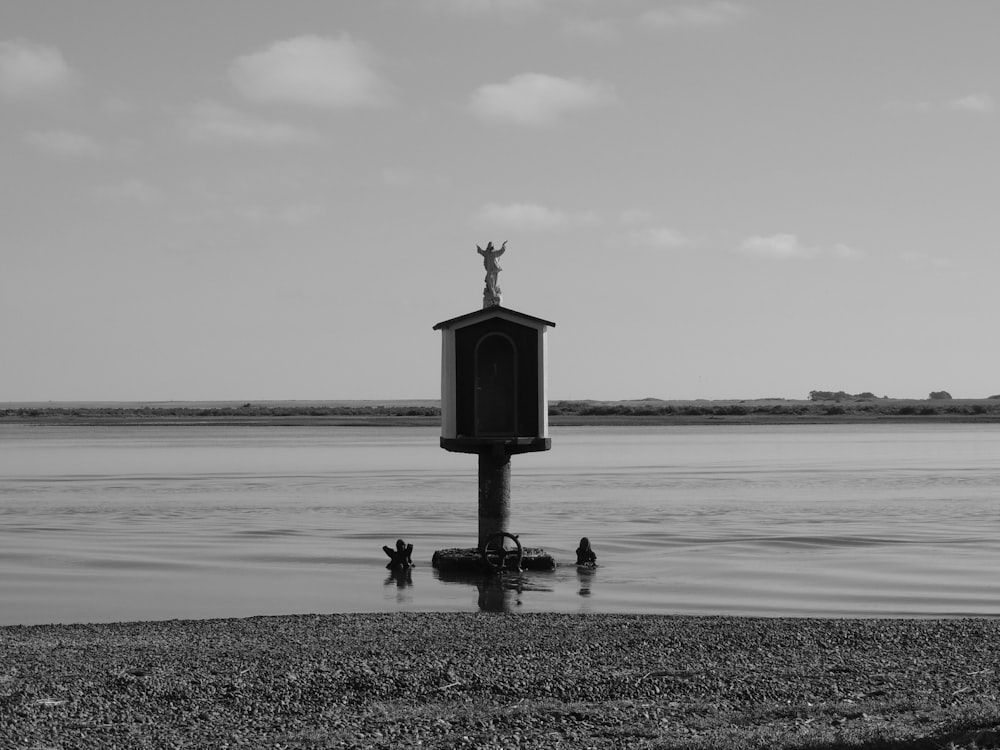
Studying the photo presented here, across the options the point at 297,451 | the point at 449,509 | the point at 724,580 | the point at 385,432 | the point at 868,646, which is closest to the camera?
the point at 868,646

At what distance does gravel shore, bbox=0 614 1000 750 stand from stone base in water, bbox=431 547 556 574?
218 inches

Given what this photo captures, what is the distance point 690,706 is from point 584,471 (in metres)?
35.9

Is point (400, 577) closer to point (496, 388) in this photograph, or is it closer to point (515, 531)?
point (496, 388)

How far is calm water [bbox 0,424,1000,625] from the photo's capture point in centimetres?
1755

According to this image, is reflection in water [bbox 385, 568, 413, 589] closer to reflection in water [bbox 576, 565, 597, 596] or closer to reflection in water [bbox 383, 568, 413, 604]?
reflection in water [bbox 383, 568, 413, 604]

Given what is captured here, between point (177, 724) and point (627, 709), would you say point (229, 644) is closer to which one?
point (177, 724)

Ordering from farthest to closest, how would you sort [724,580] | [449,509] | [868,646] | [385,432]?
[385,432]
[449,509]
[724,580]
[868,646]

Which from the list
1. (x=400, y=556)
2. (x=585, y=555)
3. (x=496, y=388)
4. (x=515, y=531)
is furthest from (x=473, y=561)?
(x=515, y=531)

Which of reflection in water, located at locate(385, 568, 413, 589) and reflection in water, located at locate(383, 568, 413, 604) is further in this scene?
reflection in water, located at locate(385, 568, 413, 589)

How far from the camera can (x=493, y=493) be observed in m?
21.1

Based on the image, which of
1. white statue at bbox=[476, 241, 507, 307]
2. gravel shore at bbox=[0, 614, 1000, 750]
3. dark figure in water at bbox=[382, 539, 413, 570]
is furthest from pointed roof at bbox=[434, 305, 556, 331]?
gravel shore at bbox=[0, 614, 1000, 750]

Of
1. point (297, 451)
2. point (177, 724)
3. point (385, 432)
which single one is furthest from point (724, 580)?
point (385, 432)

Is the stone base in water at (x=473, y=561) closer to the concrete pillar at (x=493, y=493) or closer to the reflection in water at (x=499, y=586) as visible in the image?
the reflection in water at (x=499, y=586)

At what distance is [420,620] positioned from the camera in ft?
49.9
